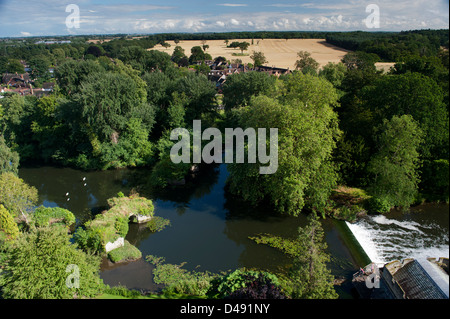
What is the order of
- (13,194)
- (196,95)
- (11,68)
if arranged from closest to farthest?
1. (13,194)
2. (196,95)
3. (11,68)

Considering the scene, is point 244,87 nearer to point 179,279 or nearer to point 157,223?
point 157,223

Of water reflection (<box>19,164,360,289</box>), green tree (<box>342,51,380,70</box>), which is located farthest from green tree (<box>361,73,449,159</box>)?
green tree (<box>342,51,380,70</box>)

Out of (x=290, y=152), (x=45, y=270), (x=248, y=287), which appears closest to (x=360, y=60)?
(x=290, y=152)

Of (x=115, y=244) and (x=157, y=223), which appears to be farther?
(x=157, y=223)

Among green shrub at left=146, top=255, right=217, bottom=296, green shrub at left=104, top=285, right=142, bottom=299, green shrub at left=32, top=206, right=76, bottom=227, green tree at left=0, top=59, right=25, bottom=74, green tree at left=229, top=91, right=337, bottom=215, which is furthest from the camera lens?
green tree at left=0, top=59, right=25, bottom=74

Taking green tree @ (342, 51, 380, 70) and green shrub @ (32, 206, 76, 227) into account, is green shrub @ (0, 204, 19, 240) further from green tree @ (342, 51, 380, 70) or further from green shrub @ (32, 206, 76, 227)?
green tree @ (342, 51, 380, 70)

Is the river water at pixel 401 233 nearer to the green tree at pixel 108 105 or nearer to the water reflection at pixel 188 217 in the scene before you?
the water reflection at pixel 188 217
